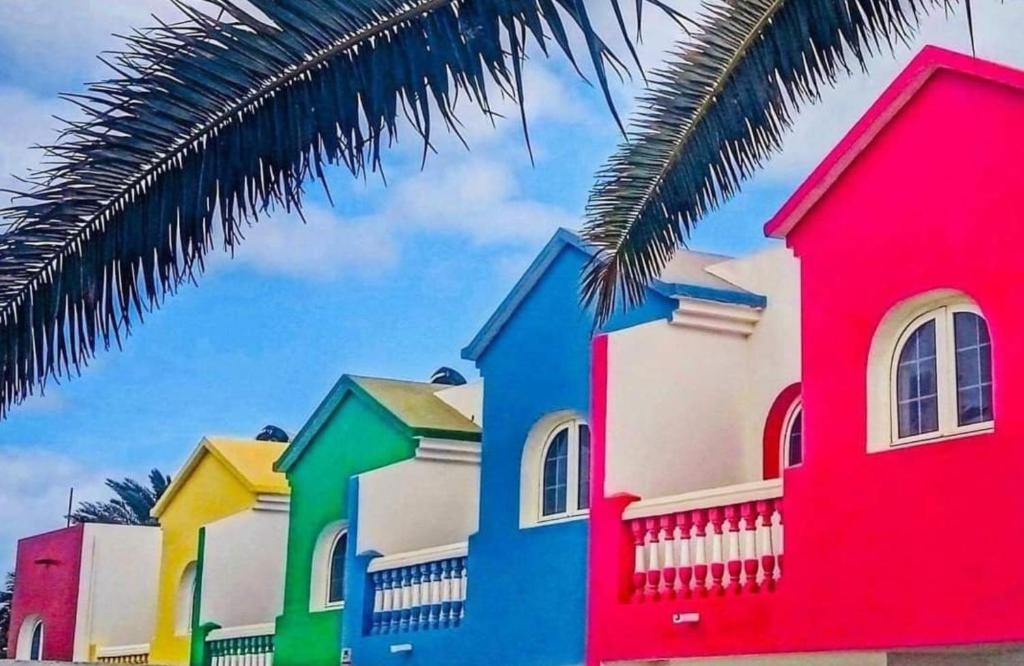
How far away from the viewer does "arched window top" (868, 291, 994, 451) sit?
11430 millimetres

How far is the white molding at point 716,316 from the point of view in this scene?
47.9ft

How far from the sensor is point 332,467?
19.9m

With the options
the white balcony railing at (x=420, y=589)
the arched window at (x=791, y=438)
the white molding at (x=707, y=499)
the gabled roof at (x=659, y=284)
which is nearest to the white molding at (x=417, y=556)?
the white balcony railing at (x=420, y=589)

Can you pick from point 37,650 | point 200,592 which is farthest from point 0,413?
point 37,650

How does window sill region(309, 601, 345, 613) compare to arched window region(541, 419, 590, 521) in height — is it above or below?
below

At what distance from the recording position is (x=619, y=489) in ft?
46.6

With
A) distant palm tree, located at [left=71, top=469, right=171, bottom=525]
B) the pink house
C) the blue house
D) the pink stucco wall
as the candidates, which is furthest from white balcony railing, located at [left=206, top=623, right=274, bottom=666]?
distant palm tree, located at [left=71, top=469, right=171, bottom=525]

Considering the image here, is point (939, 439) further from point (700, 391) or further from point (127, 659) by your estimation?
point (127, 659)

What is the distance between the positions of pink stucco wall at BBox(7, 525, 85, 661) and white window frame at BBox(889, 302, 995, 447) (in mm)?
17279

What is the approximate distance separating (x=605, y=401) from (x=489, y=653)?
2784 millimetres

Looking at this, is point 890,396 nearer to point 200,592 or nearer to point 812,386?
point 812,386

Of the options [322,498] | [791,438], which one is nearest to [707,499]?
[791,438]

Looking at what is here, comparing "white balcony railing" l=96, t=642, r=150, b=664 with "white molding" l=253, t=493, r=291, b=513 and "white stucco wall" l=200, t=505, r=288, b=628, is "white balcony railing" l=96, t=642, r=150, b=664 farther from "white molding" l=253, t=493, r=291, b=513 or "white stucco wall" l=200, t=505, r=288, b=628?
"white molding" l=253, t=493, r=291, b=513

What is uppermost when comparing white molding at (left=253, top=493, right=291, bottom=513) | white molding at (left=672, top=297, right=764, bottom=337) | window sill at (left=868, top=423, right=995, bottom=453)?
white molding at (left=672, top=297, right=764, bottom=337)
